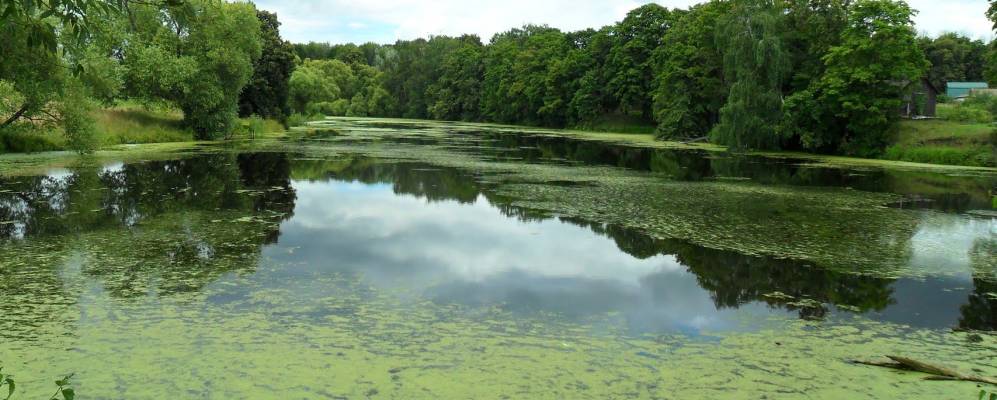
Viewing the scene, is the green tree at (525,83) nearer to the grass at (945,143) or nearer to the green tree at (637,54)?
the green tree at (637,54)

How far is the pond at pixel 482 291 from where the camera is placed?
5.21 meters

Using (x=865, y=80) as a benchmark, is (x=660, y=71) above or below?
above

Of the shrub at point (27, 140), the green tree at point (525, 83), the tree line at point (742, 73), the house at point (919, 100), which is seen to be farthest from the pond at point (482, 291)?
the green tree at point (525, 83)

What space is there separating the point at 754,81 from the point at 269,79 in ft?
108

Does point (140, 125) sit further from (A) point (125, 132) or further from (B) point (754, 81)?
(B) point (754, 81)

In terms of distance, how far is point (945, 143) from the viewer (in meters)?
31.4

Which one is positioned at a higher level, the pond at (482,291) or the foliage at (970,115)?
the foliage at (970,115)

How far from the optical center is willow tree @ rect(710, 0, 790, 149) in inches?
1342

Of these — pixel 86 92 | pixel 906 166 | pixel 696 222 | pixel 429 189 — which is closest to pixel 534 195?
pixel 429 189

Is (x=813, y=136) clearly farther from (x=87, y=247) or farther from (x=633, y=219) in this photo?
(x=87, y=247)

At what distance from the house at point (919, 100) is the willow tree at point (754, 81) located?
669 centimetres

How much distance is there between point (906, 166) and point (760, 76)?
9.20 meters

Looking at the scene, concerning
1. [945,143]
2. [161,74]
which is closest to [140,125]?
[161,74]

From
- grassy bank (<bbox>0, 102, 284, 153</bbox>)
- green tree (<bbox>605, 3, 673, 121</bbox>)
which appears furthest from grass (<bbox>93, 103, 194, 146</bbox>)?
green tree (<bbox>605, 3, 673, 121</bbox>)
